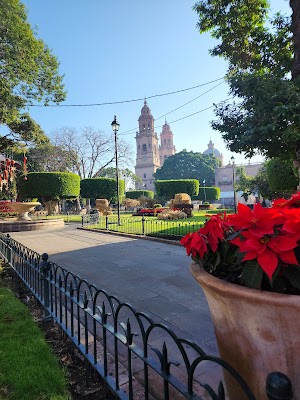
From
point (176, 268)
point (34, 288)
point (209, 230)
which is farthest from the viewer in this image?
point (176, 268)

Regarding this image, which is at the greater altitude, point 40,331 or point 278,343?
point 278,343

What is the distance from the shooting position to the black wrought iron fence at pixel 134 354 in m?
1.15

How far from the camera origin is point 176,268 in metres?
5.61

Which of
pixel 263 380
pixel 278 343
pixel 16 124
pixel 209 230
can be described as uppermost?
pixel 16 124

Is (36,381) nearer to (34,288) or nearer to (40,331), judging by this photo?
(40,331)

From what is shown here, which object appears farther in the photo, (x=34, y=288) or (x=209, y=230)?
(x=34, y=288)

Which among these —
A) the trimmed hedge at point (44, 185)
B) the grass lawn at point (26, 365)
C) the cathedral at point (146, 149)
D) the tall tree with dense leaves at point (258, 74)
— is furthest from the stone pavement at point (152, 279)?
the cathedral at point (146, 149)

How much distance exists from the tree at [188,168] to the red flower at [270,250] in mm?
72592

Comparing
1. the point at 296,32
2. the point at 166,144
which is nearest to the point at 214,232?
the point at 296,32

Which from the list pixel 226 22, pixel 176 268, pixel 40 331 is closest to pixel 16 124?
pixel 226 22

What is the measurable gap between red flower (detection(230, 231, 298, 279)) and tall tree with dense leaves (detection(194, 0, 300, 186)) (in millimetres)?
8277

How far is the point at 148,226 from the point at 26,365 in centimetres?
1161

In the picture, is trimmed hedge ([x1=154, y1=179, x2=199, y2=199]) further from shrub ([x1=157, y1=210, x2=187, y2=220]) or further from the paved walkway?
the paved walkway

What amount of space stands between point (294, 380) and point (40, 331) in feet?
8.75
